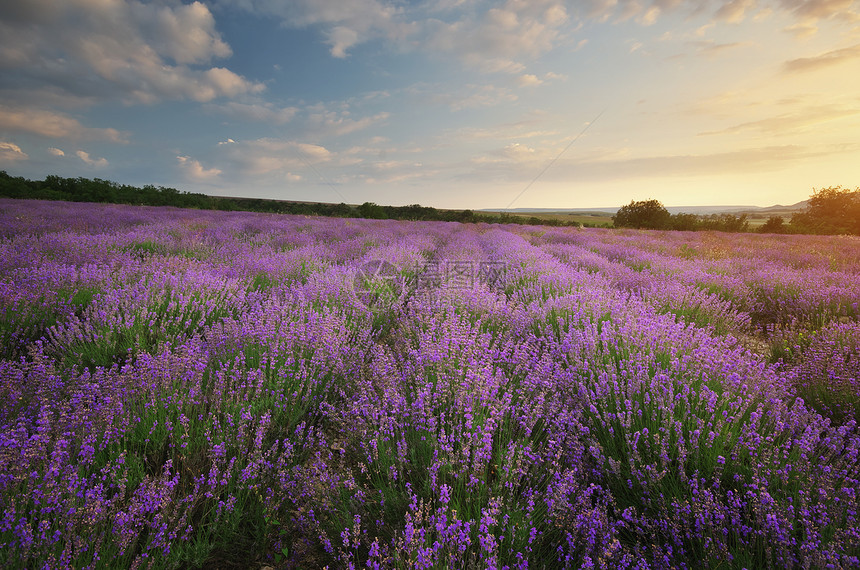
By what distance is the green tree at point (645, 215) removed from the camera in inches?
1186

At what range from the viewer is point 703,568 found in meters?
1.29

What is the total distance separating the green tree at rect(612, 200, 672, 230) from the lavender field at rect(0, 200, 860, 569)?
31367mm

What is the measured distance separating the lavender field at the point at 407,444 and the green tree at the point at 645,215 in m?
31.4

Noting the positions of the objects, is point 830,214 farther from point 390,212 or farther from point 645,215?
point 390,212

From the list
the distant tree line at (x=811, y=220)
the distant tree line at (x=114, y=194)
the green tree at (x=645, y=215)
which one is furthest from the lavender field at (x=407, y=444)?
the green tree at (x=645, y=215)

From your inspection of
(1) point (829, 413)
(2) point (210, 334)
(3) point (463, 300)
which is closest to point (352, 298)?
(3) point (463, 300)

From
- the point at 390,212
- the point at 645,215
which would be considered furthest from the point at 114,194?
the point at 645,215

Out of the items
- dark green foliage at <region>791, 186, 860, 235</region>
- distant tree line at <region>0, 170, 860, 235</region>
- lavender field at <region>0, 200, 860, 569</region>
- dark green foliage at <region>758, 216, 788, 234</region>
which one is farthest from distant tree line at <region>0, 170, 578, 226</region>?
lavender field at <region>0, 200, 860, 569</region>

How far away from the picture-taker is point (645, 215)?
32094 millimetres

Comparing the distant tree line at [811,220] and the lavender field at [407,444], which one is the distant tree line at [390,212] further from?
the lavender field at [407,444]

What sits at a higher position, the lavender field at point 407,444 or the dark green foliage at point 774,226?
the dark green foliage at point 774,226

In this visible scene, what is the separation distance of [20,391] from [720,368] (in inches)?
145

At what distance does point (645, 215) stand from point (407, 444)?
36.7m

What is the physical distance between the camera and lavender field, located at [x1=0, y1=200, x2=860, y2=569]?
1.28 meters
